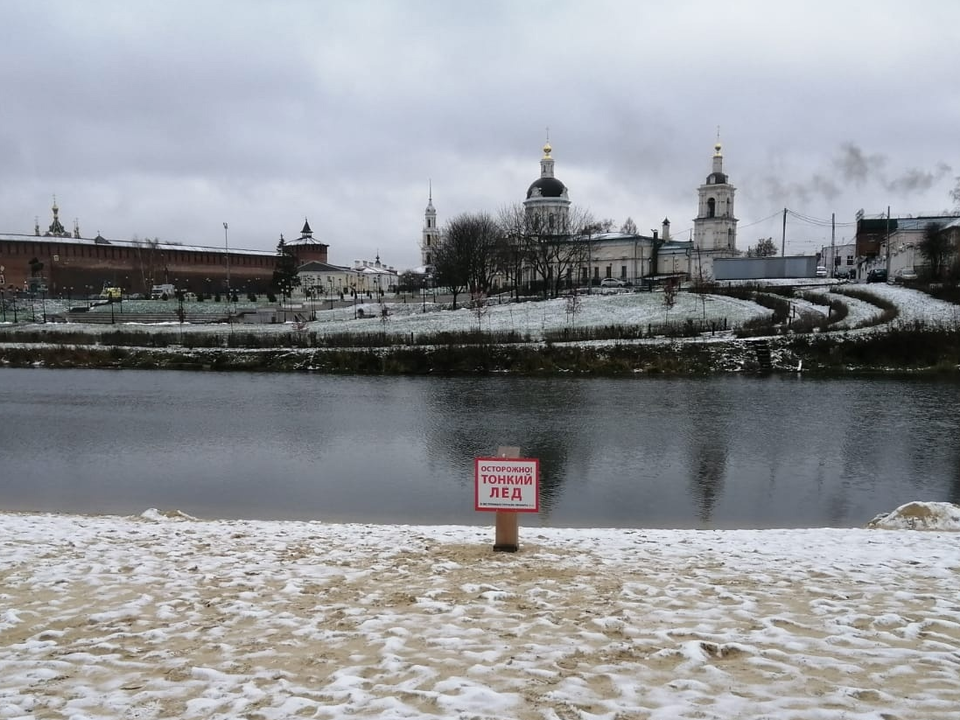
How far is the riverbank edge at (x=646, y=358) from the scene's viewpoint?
37.5 metres

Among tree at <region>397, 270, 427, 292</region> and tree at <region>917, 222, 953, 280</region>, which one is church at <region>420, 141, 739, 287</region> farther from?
tree at <region>917, 222, 953, 280</region>

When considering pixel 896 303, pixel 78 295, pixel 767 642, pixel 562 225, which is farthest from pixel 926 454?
pixel 78 295

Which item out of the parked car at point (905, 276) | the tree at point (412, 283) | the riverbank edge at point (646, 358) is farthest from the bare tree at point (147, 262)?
the parked car at point (905, 276)

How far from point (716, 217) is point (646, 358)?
84.2 m

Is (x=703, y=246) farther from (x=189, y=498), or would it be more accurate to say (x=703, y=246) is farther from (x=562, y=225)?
(x=189, y=498)

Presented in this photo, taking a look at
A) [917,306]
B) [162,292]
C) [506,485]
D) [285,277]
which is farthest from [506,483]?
[162,292]

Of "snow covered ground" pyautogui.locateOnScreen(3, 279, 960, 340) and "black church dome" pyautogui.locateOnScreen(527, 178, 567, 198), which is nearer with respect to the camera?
"snow covered ground" pyautogui.locateOnScreen(3, 279, 960, 340)

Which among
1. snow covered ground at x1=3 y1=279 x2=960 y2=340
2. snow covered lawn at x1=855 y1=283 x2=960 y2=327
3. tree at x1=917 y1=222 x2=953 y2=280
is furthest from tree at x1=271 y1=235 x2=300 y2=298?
tree at x1=917 y1=222 x2=953 y2=280

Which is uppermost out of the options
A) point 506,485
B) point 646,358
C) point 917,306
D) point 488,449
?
point 917,306

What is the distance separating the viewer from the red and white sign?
27.3 ft

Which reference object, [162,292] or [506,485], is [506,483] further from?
[162,292]

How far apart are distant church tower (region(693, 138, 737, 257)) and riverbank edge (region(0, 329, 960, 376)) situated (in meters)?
Result: 78.5

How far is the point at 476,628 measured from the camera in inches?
230

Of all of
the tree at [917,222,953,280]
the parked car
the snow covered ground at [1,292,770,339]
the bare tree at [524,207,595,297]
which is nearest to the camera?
the snow covered ground at [1,292,770,339]
